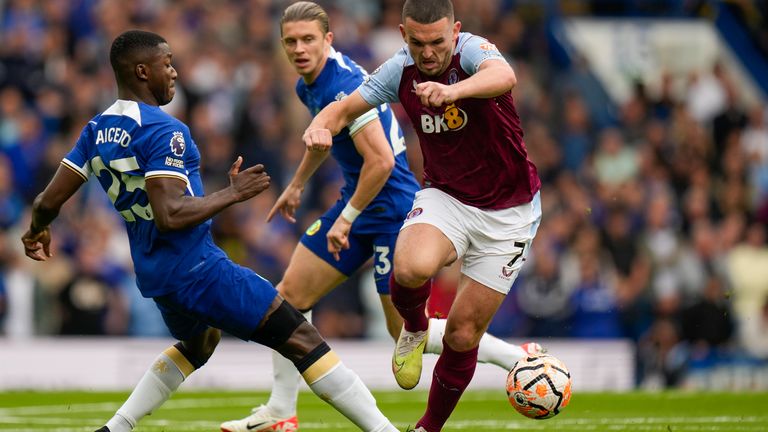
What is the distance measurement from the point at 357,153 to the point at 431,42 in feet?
6.04

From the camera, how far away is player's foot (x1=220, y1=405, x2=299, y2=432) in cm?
987

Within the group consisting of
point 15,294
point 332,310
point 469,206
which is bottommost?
point 332,310

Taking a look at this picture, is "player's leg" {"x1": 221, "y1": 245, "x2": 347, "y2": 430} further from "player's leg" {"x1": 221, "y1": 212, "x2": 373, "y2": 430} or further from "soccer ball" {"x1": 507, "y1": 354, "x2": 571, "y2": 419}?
"soccer ball" {"x1": 507, "y1": 354, "x2": 571, "y2": 419}

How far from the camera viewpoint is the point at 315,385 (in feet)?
26.3

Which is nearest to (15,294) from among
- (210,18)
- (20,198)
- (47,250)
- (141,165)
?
(20,198)

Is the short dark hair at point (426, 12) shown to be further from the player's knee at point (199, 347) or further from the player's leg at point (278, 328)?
the player's knee at point (199, 347)

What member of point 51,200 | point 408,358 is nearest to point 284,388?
point 408,358

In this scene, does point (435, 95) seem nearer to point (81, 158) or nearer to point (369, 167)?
point (369, 167)

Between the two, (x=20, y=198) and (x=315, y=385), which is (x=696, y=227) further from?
(x=315, y=385)

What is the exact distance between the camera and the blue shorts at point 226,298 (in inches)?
311

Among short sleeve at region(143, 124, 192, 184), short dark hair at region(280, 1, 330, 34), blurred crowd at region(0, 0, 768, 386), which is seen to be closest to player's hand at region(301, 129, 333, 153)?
short sleeve at region(143, 124, 192, 184)

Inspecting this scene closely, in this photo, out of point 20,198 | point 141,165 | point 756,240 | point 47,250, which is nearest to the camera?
point 141,165

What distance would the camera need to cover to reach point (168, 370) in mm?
8695

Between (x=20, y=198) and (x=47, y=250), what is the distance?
9030mm
